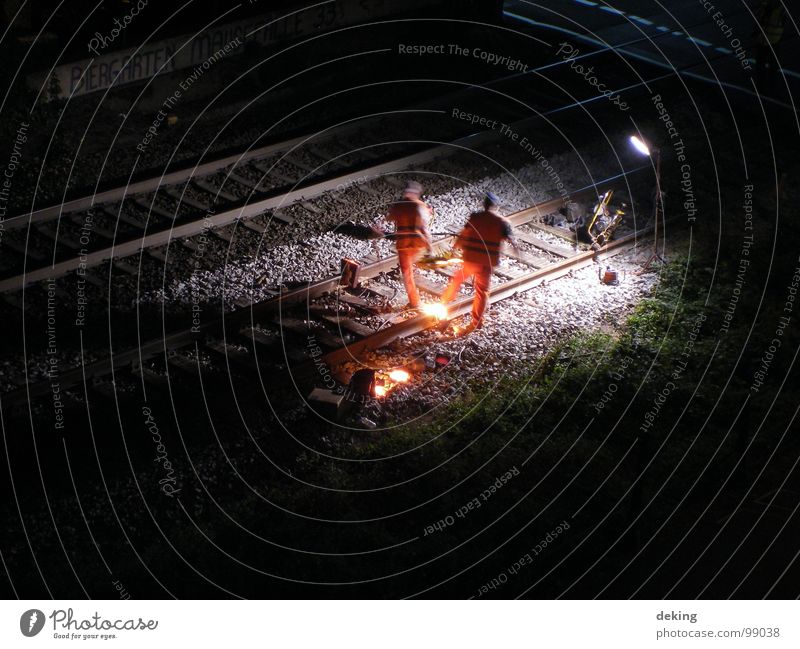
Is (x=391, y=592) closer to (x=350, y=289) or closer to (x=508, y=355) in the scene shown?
(x=508, y=355)

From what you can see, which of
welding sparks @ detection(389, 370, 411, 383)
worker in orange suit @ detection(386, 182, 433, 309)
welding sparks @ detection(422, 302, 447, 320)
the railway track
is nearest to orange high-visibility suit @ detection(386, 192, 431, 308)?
worker in orange suit @ detection(386, 182, 433, 309)

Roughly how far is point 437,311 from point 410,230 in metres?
1.09

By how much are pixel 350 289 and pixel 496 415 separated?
3.09m

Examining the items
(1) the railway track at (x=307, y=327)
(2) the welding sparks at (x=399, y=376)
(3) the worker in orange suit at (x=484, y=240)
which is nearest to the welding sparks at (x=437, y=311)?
(1) the railway track at (x=307, y=327)

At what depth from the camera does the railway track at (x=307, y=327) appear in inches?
519

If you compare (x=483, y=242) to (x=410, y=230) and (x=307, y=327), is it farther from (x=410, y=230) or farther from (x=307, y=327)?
(x=307, y=327)

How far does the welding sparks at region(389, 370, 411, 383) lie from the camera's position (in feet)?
45.5

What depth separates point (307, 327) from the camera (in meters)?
14.5

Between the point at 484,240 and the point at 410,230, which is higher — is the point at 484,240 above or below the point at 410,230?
below

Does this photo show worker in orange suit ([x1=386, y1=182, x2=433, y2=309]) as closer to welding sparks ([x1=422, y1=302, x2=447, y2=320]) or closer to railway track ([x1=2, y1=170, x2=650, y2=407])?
welding sparks ([x1=422, y1=302, x2=447, y2=320])

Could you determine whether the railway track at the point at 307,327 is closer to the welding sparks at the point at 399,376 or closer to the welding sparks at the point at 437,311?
the welding sparks at the point at 437,311

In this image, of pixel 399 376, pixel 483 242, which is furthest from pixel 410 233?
pixel 399 376
